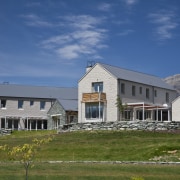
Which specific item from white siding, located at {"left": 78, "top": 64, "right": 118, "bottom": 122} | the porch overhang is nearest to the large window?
white siding, located at {"left": 78, "top": 64, "right": 118, "bottom": 122}

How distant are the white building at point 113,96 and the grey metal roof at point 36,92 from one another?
73.8 ft

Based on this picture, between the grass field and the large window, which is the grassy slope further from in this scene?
the large window

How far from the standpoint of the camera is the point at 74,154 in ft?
141

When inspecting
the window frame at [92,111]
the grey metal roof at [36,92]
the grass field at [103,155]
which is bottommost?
the grass field at [103,155]

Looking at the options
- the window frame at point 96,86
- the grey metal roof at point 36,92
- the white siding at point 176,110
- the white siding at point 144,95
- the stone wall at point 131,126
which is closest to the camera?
the stone wall at point 131,126

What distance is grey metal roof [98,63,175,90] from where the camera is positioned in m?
71.6

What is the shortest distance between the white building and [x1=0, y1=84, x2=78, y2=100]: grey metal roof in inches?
886

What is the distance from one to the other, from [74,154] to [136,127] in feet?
55.9

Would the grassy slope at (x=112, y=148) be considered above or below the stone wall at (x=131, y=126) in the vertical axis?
below

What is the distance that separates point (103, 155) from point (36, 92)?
55504 mm

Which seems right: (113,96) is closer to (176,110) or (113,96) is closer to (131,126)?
(176,110)

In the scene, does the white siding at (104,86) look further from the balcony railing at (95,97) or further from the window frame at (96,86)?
the balcony railing at (95,97)

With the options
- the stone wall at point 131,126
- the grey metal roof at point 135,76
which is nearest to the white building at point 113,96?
the grey metal roof at point 135,76

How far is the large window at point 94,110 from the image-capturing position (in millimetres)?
70156
